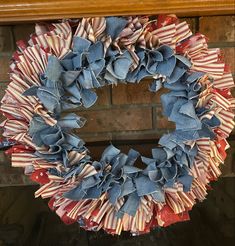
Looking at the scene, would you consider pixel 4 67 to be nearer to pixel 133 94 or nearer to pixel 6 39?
pixel 6 39

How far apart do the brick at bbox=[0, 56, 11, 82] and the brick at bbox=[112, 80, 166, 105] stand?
34 centimetres

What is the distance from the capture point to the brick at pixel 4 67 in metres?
1.14

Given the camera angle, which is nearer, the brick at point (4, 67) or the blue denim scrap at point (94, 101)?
the blue denim scrap at point (94, 101)

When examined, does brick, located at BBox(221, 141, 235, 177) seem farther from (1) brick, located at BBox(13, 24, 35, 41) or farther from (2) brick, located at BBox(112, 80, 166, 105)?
(1) brick, located at BBox(13, 24, 35, 41)

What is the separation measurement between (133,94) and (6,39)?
43 cm

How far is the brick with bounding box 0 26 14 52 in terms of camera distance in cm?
112

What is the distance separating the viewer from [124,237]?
3.77 ft

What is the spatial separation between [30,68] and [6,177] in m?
0.49

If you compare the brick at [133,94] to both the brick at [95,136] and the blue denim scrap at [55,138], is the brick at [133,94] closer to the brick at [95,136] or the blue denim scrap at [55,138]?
the brick at [95,136]

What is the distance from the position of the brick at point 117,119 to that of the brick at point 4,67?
10.2 inches

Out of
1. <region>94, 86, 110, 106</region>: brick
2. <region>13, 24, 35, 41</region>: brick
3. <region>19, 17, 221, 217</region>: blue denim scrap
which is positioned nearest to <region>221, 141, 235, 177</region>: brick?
<region>19, 17, 221, 217</region>: blue denim scrap

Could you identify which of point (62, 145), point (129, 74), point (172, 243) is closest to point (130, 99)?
point (129, 74)

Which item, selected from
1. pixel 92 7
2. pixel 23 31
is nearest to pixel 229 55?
pixel 92 7

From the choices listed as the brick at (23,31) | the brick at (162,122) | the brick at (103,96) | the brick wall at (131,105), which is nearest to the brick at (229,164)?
the brick wall at (131,105)
